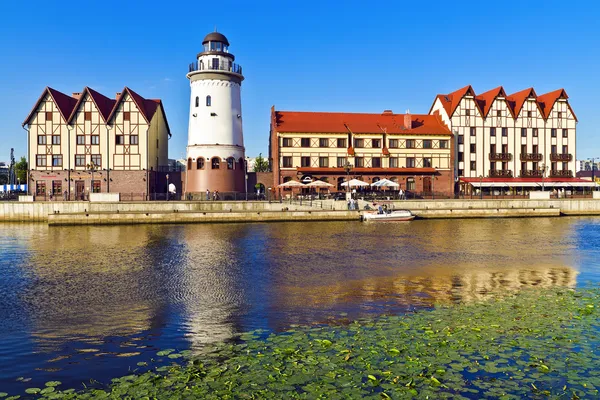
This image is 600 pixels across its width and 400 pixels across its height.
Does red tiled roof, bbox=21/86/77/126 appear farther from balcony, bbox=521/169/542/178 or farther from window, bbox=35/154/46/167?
balcony, bbox=521/169/542/178

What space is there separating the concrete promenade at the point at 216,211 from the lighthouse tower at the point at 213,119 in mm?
7079

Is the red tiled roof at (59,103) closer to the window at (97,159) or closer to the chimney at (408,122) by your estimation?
the window at (97,159)

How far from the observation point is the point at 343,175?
61.2 m

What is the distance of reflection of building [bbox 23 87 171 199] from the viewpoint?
57.7 meters

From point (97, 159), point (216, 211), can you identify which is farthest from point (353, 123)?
point (97, 159)

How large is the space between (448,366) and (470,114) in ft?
205

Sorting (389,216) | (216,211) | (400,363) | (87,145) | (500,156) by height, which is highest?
(87,145)

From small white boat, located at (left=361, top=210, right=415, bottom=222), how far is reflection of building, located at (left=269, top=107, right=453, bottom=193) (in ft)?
42.1

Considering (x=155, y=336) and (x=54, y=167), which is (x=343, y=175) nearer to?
(x=54, y=167)

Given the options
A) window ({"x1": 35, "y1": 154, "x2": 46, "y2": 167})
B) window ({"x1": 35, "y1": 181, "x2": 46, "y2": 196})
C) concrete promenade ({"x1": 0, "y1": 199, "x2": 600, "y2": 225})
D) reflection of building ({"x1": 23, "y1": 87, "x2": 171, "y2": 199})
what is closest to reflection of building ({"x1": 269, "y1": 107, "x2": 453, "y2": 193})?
concrete promenade ({"x1": 0, "y1": 199, "x2": 600, "y2": 225})

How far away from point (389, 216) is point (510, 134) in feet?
103

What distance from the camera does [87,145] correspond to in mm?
58156

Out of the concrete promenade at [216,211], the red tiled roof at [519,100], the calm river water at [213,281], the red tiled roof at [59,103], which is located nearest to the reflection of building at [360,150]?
the concrete promenade at [216,211]

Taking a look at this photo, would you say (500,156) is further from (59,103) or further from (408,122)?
(59,103)
